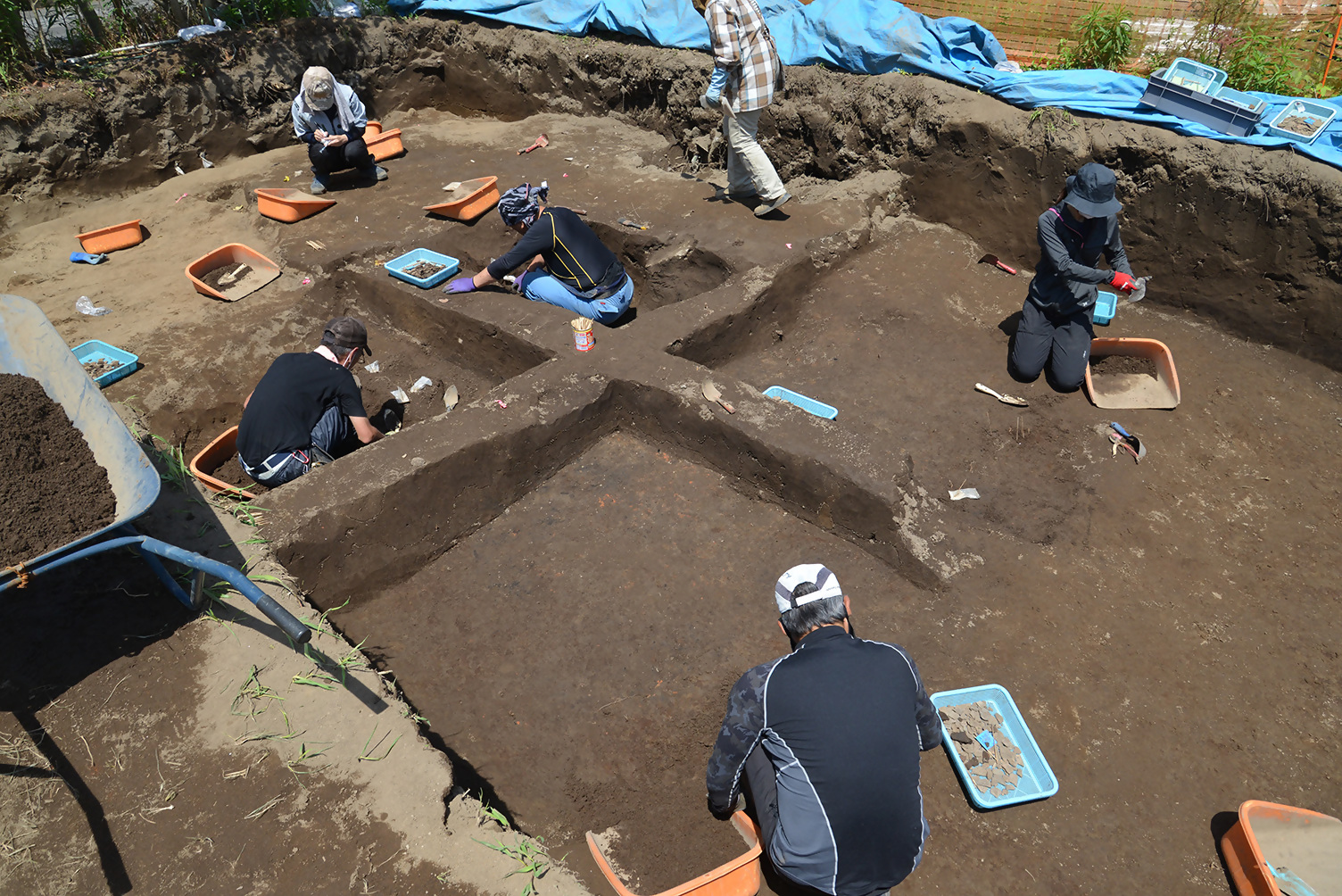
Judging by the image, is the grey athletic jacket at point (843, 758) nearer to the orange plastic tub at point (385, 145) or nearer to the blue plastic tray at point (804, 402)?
the blue plastic tray at point (804, 402)

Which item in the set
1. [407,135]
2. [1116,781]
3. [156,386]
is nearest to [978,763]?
[1116,781]

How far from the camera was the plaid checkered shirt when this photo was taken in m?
6.00

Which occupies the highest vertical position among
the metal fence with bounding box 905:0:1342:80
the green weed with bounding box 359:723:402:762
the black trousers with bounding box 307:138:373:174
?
the metal fence with bounding box 905:0:1342:80

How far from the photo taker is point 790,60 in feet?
23.9

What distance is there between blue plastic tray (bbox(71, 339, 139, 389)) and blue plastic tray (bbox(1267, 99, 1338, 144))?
8.04 meters

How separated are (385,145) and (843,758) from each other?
319 inches

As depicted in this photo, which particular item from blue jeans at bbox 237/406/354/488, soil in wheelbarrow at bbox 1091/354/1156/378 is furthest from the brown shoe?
blue jeans at bbox 237/406/354/488

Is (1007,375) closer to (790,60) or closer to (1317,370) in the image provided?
(1317,370)

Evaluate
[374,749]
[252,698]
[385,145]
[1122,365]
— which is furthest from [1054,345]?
[385,145]

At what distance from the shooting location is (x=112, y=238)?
21.9 ft

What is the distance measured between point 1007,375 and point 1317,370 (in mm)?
2083

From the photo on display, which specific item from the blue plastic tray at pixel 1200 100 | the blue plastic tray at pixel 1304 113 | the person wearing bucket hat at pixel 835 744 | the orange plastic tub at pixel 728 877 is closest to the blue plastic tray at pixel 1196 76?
the blue plastic tray at pixel 1200 100

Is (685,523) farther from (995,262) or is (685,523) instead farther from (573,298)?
(995,262)

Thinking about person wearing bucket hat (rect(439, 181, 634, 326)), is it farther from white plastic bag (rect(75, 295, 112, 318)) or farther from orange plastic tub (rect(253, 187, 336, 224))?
white plastic bag (rect(75, 295, 112, 318))
